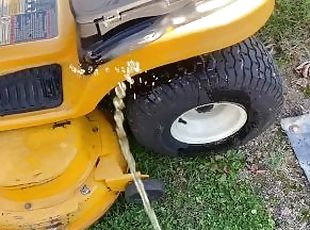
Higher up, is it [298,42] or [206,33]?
[206,33]

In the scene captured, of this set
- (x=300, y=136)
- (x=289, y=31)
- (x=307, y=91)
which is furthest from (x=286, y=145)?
(x=289, y=31)

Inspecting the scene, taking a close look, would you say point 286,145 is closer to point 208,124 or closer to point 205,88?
point 208,124

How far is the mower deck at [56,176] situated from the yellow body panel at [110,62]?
54mm

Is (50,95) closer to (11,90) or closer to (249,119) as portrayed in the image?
(11,90)

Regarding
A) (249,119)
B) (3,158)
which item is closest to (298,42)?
(249,119)

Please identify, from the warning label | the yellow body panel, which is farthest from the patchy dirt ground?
the warning label

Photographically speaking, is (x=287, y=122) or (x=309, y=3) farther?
(x=309, y=3)

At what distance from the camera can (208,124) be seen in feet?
5.83

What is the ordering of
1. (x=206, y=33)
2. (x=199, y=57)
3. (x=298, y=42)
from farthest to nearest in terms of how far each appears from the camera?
(x=298, y=42) → (x=199, y=57) → (x=206, y=33)

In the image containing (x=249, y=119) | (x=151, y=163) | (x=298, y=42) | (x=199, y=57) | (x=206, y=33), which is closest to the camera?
(x=206, y=33)

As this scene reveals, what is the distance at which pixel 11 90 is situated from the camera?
1.55 m

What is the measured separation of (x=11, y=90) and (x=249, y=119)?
551 millimetres

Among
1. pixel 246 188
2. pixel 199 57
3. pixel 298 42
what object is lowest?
pixel 246 188

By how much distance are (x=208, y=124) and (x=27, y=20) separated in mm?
494
